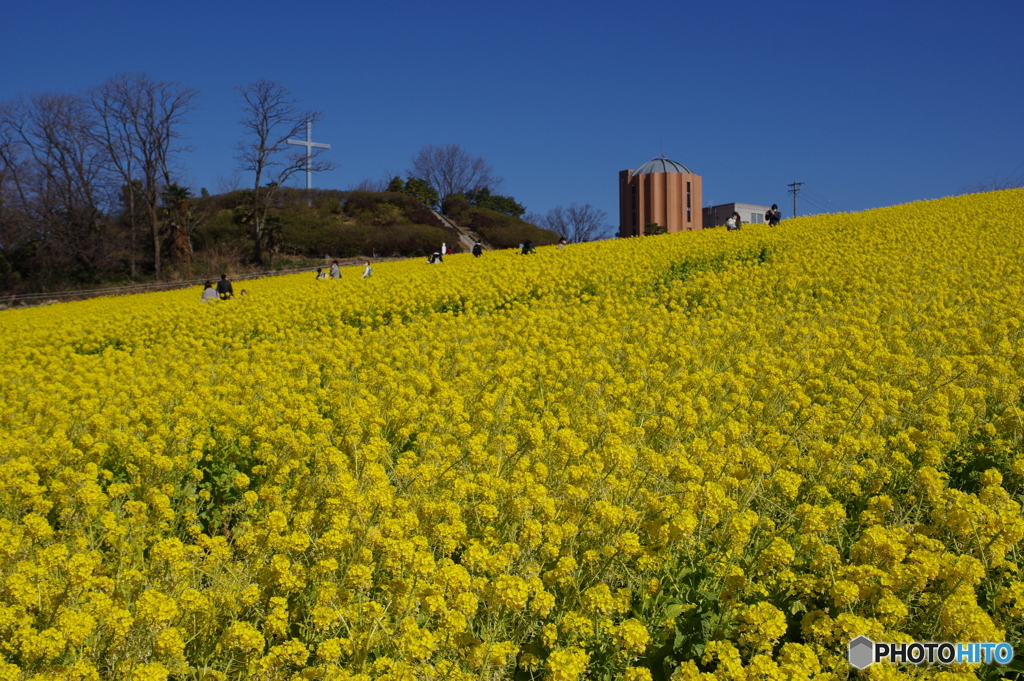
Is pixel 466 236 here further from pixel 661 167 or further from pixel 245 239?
pixel 661 167

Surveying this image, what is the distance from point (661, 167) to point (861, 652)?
257 feet

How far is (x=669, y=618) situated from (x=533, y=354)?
17.8ft

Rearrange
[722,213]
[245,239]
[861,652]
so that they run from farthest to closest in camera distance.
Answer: [722,213] < [245,239] < [861,652]

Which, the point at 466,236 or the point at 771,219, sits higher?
the point at 466,236

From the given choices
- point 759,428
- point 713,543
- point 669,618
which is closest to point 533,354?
point 759,428

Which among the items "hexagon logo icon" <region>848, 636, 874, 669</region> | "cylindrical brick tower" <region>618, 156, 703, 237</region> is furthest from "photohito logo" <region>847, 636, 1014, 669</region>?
"cylindrical brick tower" <region>618, 156, 703, 237</region>

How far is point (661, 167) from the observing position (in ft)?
253

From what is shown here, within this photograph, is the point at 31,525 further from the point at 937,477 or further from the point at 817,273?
the point at 817,273

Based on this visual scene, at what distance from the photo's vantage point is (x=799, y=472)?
17.1ft

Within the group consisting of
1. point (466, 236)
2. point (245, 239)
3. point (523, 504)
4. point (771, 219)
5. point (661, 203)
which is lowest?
point (523, 504)

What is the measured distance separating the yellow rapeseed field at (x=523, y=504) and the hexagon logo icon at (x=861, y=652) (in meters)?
0.06

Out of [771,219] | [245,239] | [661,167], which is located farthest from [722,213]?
[771,219]

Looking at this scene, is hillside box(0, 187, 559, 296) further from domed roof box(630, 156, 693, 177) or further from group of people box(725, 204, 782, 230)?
group of people box(725, 204, 782, 230)

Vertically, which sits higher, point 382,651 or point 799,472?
point 799,472
